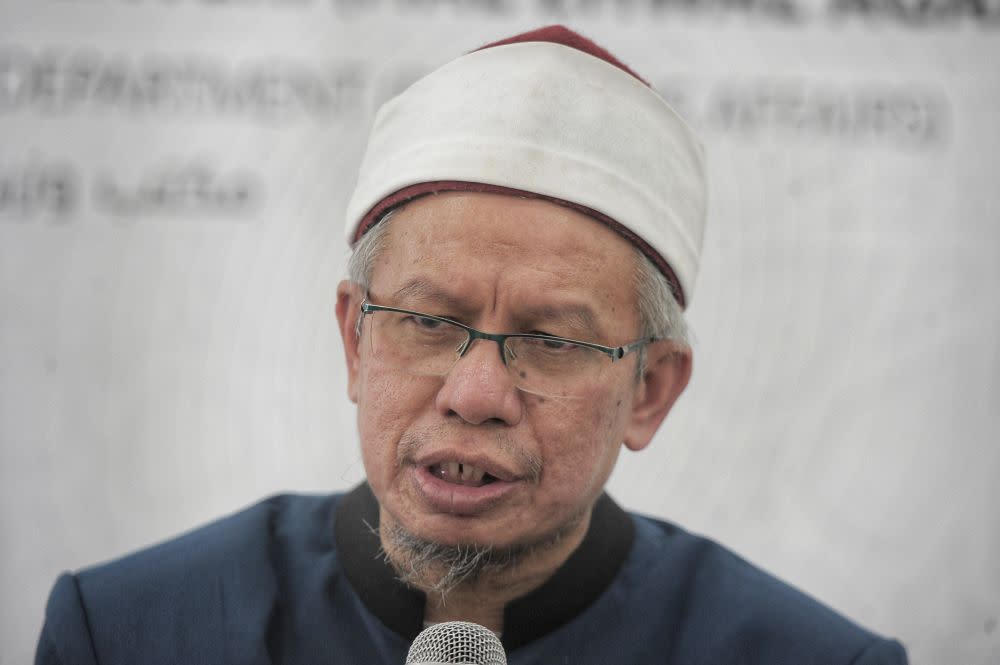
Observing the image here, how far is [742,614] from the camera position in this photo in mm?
2059

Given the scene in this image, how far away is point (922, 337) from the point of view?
335cm

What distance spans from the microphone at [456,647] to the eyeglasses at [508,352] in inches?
19.3

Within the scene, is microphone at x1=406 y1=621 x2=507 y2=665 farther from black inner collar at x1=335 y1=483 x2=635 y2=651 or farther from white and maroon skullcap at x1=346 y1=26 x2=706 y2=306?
white and maroon skullcap at x1=346 y1=26 x2=706 y2=306

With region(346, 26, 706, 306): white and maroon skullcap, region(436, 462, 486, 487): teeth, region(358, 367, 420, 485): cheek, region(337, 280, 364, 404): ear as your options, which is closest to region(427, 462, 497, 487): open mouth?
region(436, 462, 486, 487): teeth

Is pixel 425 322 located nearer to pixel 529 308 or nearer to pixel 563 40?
pixel 529 308

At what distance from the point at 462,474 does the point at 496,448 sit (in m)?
0.10

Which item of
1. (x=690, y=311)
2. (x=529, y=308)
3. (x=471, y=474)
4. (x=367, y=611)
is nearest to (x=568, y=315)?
(x=529, y=308)

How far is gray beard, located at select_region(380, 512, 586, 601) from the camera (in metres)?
1.78

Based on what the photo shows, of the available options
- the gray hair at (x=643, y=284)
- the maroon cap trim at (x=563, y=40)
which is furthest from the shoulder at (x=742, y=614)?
the maroon cap trim at (x=563, y=40)

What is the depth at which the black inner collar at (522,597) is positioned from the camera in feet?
6.37

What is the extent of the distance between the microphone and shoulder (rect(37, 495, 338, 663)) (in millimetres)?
644

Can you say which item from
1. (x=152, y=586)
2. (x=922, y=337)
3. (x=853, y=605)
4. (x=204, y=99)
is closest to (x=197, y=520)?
(x=152, y=586)

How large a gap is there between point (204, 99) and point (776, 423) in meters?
2.49

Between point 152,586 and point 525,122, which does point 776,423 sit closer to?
point 525,122
